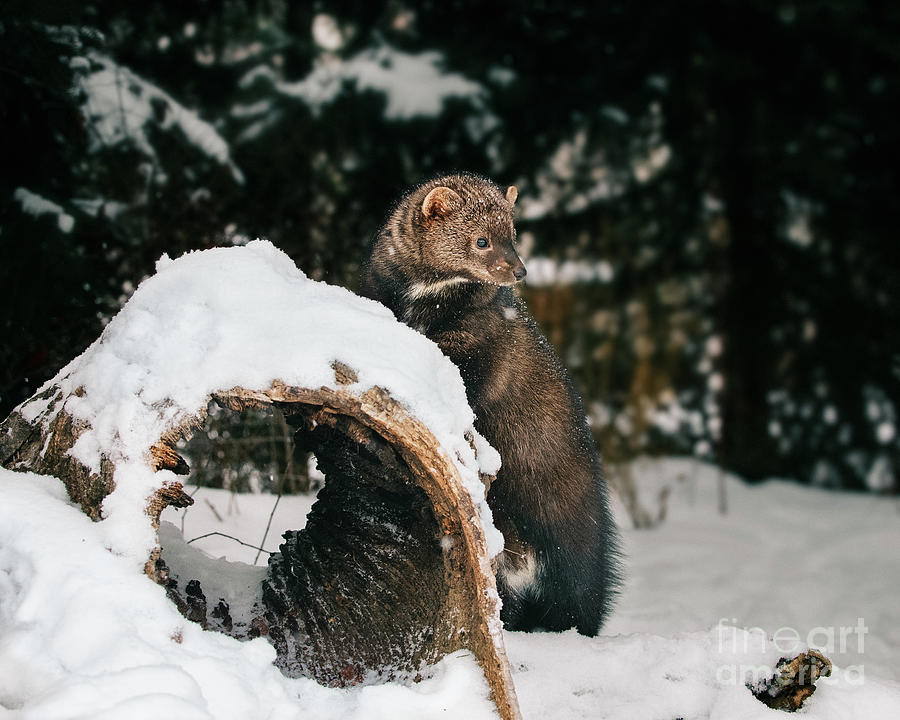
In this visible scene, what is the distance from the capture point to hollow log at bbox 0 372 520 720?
7.53 feet

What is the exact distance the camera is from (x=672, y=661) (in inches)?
112

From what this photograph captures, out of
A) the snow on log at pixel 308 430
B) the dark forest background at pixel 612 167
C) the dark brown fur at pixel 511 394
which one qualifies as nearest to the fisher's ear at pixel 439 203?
the dark brown fur at pixel 511 394

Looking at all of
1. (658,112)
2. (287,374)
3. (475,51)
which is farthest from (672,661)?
(658,112)

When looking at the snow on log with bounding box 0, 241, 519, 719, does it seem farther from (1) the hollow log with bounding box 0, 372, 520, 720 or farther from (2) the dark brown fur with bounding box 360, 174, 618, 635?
(2) the dark brown fur with bounding box 360, 174, 618, 635

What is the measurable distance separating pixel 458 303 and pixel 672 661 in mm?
1481

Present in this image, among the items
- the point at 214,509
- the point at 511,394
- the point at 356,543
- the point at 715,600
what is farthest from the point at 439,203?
the point at 715,600

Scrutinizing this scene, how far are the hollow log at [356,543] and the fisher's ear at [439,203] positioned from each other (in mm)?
971

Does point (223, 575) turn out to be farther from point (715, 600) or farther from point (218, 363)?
point (715, 600)

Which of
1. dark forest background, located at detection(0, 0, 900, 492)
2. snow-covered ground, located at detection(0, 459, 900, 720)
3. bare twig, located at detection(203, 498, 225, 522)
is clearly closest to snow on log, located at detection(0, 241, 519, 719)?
snow-covered ground, located at detection(0, 459, 900, 720)

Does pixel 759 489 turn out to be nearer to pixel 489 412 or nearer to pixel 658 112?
pixel 658 112

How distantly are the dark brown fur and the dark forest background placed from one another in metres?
1.73

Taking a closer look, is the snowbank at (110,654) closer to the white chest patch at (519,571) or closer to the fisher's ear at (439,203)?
the white chest patch at (519,571)

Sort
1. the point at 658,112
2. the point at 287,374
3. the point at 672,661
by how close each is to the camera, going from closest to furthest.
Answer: the point at 287,374
the point at 672,661
the point at 658,112

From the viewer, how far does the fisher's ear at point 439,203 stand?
3.52 m
